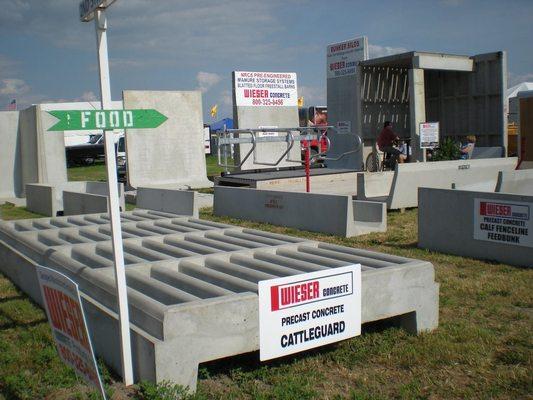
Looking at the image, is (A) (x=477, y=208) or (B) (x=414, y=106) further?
(B) (x=414, y=106)

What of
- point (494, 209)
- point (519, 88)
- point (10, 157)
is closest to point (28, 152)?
point (10, 157)

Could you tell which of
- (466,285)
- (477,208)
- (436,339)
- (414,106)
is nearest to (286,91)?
(414,106)

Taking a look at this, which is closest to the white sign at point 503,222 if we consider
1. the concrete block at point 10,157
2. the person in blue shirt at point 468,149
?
the person in blue shirt at point 468,149

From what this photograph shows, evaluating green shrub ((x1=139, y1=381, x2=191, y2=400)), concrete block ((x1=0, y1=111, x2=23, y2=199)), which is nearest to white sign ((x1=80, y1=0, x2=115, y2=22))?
green shrub ((x1=139, y1=381, x2=191, y2=400))

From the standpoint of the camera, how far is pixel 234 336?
3.96 metres

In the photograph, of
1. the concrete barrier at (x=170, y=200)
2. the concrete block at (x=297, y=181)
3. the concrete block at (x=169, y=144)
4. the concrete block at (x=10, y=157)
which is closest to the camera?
the concrete barrier at (x=170, y=200)

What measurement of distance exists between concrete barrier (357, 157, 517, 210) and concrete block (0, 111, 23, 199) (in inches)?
434

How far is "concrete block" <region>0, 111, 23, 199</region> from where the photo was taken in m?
18.0

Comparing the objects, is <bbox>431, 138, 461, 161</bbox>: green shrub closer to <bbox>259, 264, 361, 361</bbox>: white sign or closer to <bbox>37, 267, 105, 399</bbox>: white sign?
<bbox>259, 264, 361, 361</bbox>: white sign

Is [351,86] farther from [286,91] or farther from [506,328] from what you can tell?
[506,328]

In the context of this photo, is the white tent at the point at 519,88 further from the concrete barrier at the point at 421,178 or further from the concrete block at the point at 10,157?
the concrete block at the point at 10,157

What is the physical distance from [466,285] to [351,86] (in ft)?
46.3

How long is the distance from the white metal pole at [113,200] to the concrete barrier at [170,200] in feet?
22.6

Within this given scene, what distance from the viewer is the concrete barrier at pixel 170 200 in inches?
423
